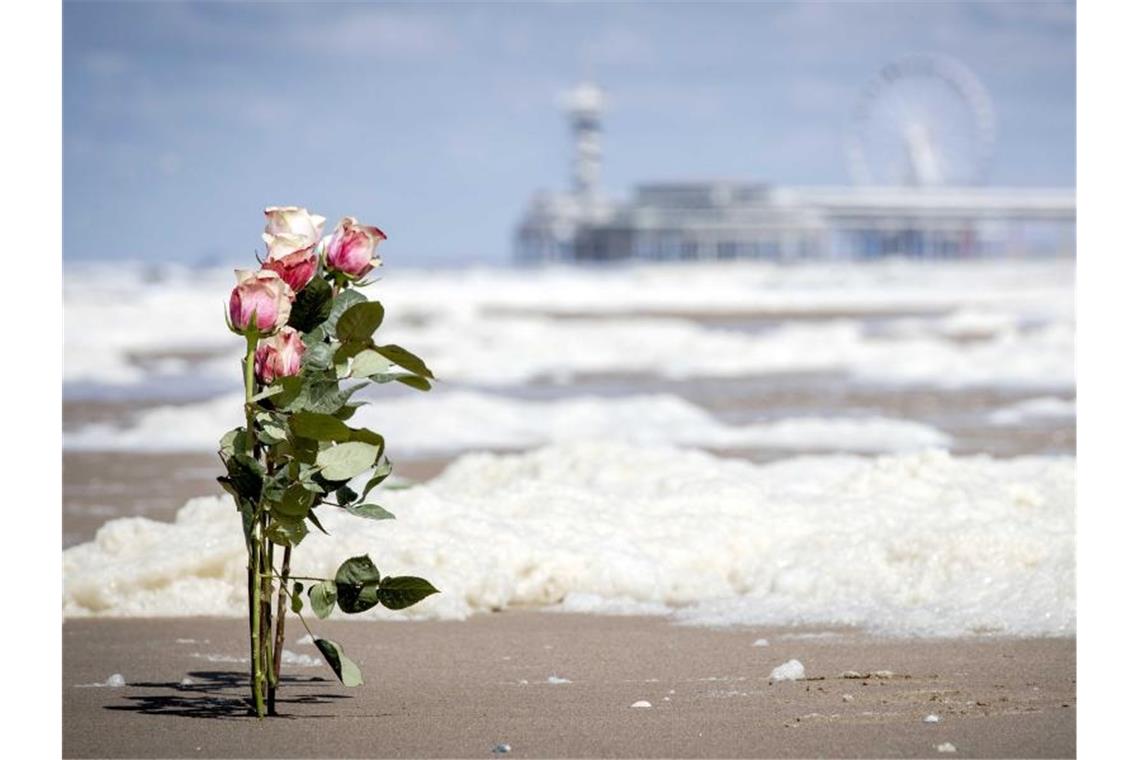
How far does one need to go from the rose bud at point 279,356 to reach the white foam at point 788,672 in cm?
126

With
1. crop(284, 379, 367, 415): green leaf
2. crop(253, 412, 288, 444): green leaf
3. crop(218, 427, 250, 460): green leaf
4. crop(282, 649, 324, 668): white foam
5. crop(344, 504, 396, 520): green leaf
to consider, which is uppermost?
crop(284, 379, 367, 415): green leaf

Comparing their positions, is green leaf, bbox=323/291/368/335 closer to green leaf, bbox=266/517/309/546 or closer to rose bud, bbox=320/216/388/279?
rose bud, bbox=320/216/388/279

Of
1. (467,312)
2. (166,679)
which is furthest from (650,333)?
(166,679)

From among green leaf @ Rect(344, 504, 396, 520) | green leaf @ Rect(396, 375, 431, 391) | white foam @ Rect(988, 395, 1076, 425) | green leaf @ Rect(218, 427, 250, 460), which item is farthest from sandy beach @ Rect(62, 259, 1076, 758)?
white foam @ Rect(988, 395, 1076, 425)

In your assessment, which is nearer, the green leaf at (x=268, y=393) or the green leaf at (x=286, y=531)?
the green leaf at (x=268, y=393)

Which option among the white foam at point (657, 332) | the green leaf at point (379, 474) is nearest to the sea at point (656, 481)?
the white foam at point (657, 332)

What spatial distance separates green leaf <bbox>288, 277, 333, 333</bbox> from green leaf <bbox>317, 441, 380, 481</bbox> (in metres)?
0.21

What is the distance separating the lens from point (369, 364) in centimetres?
265

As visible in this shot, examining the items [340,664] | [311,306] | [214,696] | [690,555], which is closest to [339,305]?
[311,306]

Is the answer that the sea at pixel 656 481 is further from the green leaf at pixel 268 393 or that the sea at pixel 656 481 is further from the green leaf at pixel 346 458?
the green leaf at pixel 268 393

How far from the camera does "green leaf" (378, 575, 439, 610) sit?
8.83 feet

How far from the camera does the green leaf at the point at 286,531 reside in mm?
2662
